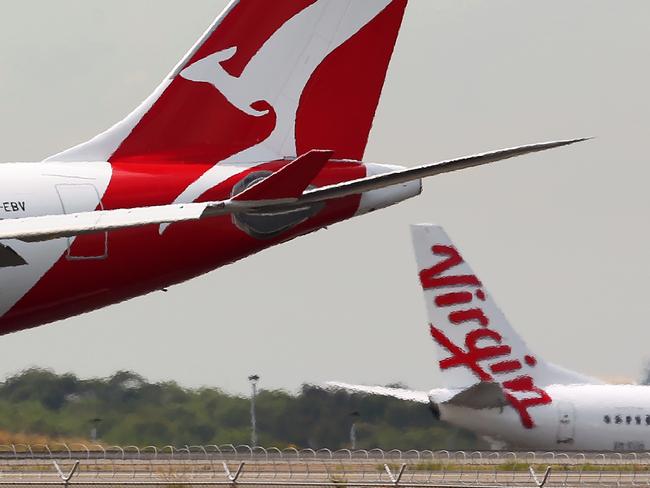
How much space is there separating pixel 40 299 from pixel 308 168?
657 centimetres

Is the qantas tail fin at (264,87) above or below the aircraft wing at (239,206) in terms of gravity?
above

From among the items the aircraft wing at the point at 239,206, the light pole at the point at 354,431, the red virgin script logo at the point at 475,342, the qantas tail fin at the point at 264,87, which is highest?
the qantas tail fin at the point at 264,87

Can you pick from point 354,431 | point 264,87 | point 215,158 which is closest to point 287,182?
point 215,158

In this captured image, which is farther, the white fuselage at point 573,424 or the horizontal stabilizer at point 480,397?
the white fuselage at point 573,424

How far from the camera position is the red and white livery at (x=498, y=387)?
2259 inches

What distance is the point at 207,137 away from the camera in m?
30.2

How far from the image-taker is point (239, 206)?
75.1ft

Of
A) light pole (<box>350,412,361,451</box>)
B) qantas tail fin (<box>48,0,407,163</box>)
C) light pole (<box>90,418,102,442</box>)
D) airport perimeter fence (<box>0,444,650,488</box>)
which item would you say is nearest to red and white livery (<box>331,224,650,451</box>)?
light pole (<box>350,412,361,451</box>)

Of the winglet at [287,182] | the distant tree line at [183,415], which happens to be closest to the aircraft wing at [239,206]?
the winglet at [287,182]

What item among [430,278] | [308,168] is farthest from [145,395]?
[308,168]

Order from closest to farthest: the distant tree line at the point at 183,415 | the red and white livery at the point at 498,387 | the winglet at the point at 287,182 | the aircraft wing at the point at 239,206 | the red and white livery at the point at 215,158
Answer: the aircraft wing at the point at 239,206 → the winglet at the point at 287,182 → the red and white livery at the point at 215,158 → the distant tree line at the point at 183,415 → the red and white livery at the point at 498,387

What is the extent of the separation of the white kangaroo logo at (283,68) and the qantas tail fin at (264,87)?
0.02m

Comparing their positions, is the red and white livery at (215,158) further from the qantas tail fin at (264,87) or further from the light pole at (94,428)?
the light pole at (94,428)

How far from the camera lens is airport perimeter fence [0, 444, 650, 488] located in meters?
34.6
